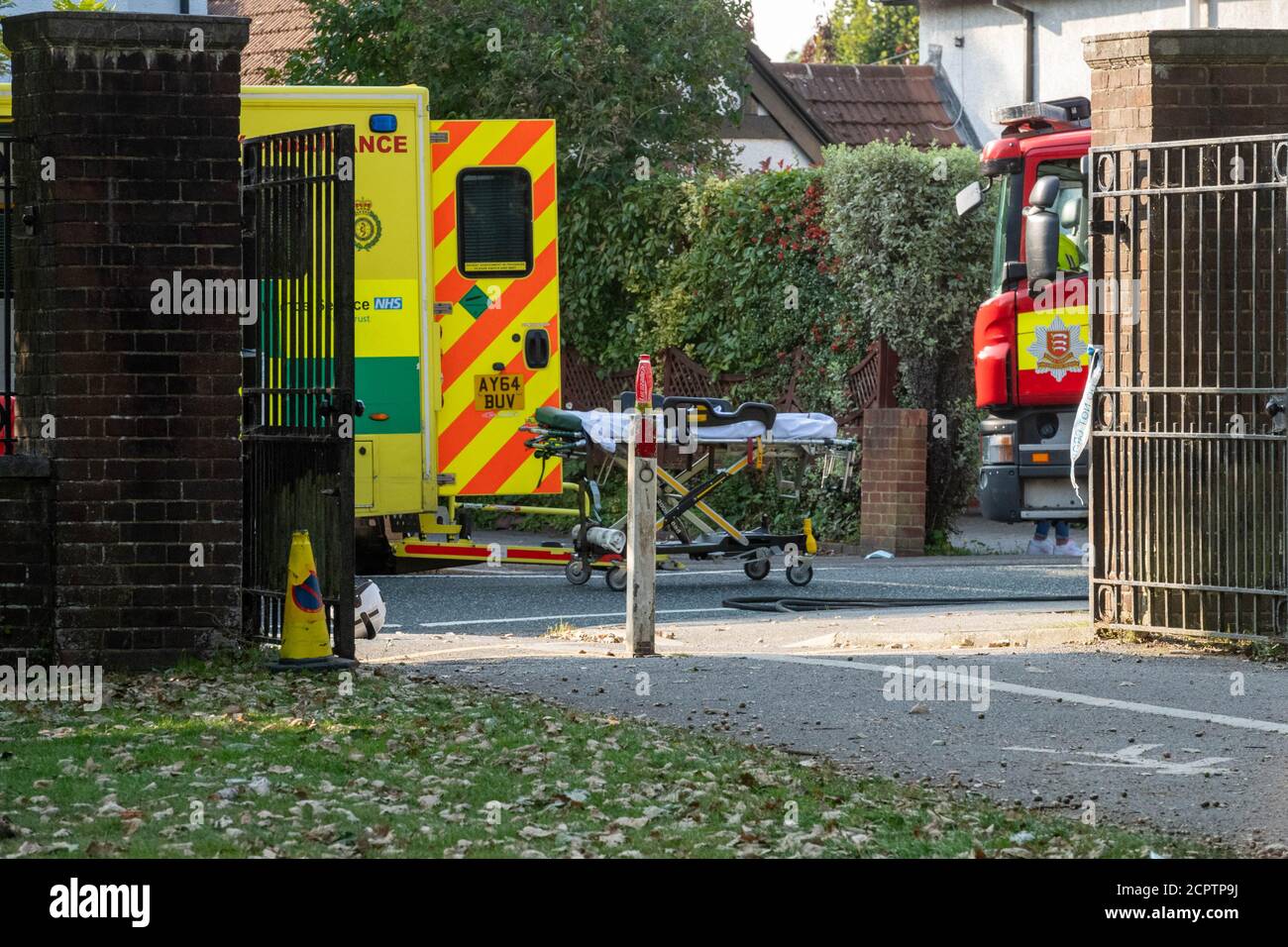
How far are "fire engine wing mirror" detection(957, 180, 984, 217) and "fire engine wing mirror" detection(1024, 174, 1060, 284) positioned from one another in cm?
100

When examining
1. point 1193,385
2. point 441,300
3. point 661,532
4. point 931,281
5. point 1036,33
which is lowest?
point 661,532

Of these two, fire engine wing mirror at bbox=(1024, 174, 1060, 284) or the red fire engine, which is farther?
the red fire engine

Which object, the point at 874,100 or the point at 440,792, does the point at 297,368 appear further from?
the point at 874,100

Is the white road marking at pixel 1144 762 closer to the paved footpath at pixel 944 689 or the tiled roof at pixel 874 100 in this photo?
the paved footpath at pixel 944 689

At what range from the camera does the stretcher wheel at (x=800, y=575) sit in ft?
49.2

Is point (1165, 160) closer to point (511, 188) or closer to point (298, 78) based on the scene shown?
→ point (511, 188)

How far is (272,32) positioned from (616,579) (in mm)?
20561

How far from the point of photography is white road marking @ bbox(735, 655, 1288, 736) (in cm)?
848

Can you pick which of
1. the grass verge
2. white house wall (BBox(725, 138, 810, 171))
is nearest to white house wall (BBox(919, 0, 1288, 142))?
white house wall (BBox(725, 138, 810, 171))

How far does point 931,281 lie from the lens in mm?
18469

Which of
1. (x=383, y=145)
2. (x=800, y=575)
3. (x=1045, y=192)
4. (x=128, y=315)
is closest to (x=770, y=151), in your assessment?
(x=1045, y=192)

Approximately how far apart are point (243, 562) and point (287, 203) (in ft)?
5.92

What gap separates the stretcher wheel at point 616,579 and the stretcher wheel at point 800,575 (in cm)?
119

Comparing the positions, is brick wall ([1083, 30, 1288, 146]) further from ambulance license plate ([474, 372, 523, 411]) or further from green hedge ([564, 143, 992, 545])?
green hedge ([564, 143, 992, 545])
